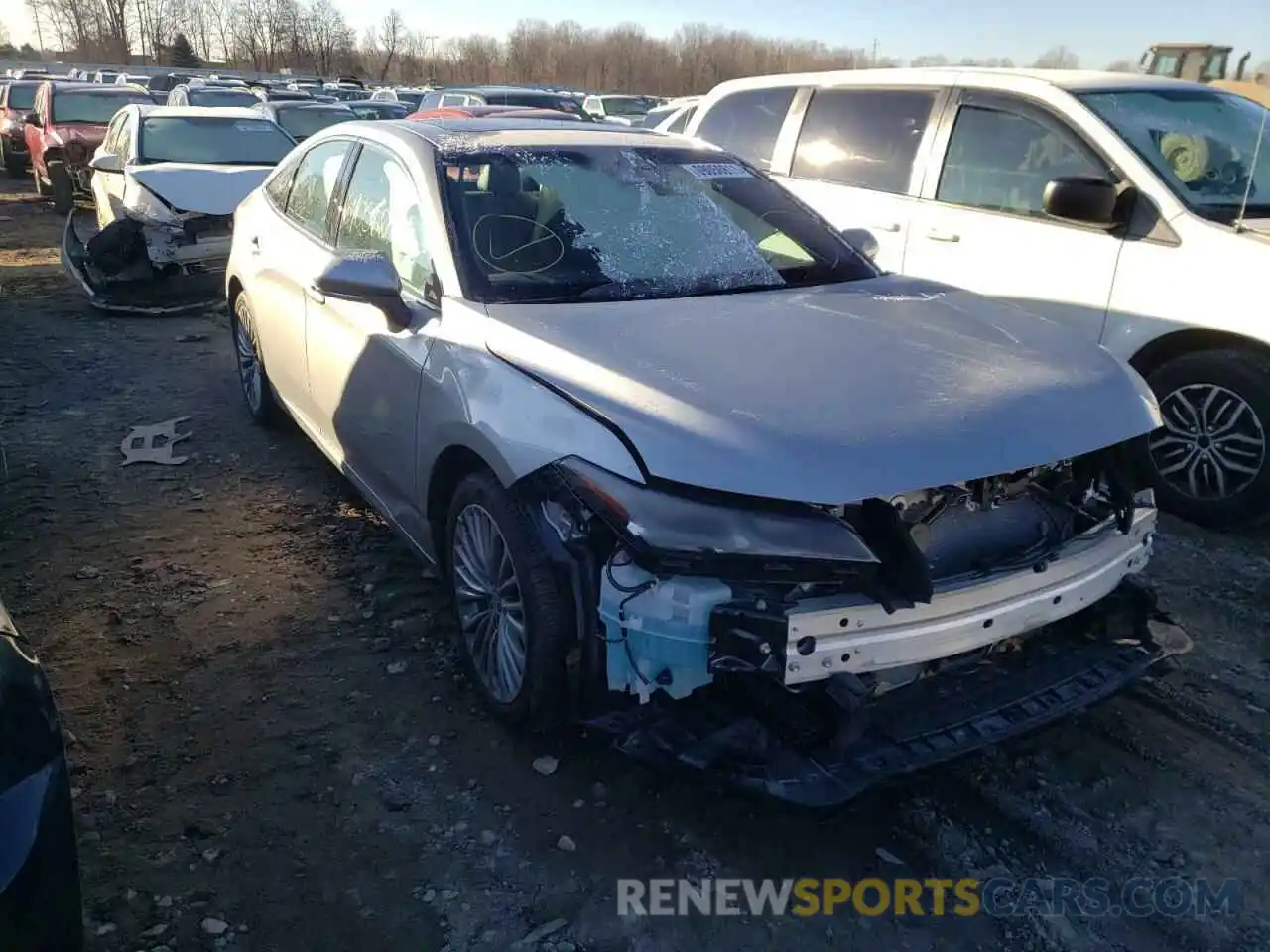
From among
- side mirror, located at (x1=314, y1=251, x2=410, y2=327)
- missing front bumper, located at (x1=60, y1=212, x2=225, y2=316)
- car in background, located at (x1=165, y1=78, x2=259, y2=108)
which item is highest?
car in background, located at (x1=165, y1=78, x2=259, y2=108)

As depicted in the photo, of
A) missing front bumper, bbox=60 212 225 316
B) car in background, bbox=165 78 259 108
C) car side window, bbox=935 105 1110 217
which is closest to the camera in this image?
car side window, bbox=935 105 1110 217

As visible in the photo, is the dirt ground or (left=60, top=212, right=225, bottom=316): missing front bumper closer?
Answer: the dirt ground

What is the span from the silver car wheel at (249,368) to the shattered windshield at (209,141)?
16.4 ft

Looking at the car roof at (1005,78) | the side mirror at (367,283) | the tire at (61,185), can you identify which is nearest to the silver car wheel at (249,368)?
the side mirror at (367,283)

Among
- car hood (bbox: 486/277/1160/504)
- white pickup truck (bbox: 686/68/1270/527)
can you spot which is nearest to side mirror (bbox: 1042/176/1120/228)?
white pickup truck (bbox: 686/68/1270/527)

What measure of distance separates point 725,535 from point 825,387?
56 centimetres

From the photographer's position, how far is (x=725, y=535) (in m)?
2.30

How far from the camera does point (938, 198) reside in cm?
564

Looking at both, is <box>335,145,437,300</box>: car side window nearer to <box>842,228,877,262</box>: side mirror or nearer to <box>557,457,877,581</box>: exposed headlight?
<box>557,457,877,581</box>: exposed headlight

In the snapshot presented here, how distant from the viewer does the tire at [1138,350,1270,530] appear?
4.34 m

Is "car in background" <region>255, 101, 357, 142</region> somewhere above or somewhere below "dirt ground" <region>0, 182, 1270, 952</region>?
above

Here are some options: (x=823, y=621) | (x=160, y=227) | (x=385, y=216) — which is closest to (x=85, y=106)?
(x=160, y=227)

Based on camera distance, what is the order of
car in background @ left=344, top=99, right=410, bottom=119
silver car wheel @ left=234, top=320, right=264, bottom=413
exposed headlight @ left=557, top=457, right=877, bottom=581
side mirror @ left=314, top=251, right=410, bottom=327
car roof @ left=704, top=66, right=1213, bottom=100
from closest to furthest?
exposed headlight @ left=557, top=457, right=877, bottom=581 < side mirror @ left=314, top=251, right=410, bottom=327 < car roof @ left=704, top=66, right=1213, bottom=100 < silver car wheel @ left=234, top=320, right=264, bottom=413 < car in background @ left=344, top=99, right=410, bottom=119

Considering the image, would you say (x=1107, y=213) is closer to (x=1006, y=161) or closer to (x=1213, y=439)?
(x=1006, y=161)
